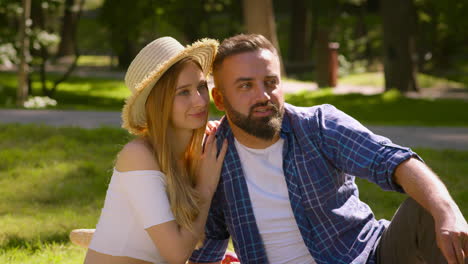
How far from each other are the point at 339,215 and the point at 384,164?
0.41 metres

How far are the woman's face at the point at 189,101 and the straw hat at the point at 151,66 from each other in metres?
0.08

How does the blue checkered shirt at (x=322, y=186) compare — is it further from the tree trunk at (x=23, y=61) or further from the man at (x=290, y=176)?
the tree trunk at (x=23, y=61)

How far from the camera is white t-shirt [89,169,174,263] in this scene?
3584 mm

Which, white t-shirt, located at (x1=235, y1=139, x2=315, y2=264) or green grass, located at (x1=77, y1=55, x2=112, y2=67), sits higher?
white t-shirt, located at (x1=235, y1=139, x2=315, y2=264)

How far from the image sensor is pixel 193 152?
3.96 m

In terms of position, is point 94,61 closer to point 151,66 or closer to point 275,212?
point 151,66

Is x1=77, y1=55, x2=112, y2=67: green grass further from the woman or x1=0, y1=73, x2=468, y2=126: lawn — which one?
the woman

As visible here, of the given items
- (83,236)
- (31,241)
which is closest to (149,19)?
(31,241)

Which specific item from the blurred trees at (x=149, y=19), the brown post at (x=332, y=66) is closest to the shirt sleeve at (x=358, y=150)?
the brown post at (x=332, y=66)

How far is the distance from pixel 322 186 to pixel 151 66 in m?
1.05

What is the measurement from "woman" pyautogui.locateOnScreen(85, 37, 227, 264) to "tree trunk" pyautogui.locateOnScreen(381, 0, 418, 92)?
1240 centimetres

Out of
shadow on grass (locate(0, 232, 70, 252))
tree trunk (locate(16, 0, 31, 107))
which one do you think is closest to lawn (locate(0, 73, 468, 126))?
tree trunk (locate(16, 0, 31, 107))

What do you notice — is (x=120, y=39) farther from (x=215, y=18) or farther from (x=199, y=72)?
(x=215, y=18)

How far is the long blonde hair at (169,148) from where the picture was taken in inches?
143
